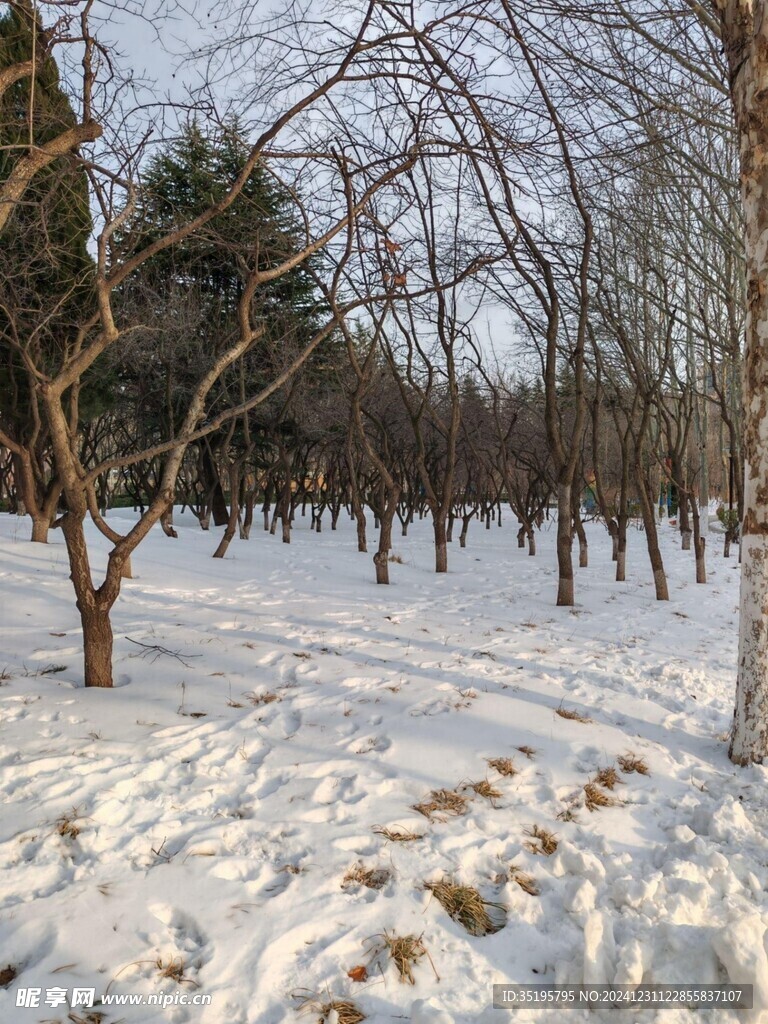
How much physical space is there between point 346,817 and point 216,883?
72 centimetres

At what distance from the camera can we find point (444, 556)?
1183cm

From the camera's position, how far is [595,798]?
3346 mm

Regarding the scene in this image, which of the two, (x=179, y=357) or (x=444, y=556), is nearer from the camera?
(x=444, y=556)

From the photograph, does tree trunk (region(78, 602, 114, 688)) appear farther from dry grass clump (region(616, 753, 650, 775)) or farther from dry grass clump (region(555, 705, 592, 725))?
dry grass clump (region(616, 753, 650, 775))

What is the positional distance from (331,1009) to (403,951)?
332 millimetres

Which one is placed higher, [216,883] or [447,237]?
[447,237]

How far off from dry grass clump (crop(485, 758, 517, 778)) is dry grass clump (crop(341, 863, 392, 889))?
1.12 m

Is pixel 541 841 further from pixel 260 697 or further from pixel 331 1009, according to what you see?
pixel 260 697

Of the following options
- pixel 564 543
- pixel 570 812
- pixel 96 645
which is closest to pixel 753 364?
pixel 570 812

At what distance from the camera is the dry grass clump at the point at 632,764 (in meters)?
3.71

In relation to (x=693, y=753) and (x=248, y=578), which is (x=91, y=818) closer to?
(x=693, y=753)

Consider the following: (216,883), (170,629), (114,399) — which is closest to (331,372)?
(114,399)

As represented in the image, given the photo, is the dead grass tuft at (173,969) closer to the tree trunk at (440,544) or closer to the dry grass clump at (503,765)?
the dry grass clump at (503,765)

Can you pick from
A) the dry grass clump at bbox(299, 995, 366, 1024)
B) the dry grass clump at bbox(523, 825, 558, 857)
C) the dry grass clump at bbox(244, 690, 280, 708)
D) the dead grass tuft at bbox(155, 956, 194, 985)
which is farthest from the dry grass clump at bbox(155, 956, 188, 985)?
the dry grass clump at bbox(244, 690, 280, 708)
